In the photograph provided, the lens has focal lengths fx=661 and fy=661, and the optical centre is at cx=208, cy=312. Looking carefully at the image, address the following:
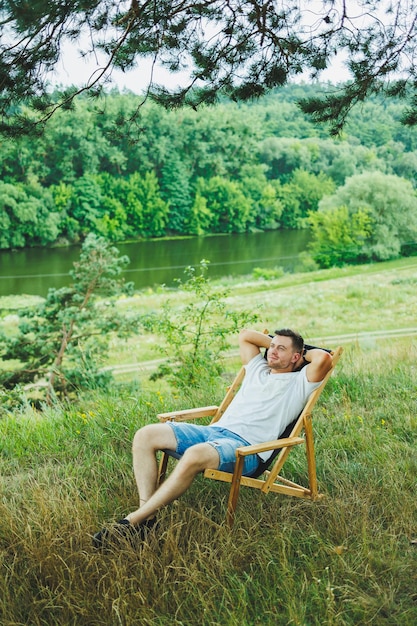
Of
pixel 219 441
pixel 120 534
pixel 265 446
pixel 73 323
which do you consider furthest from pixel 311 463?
pixel 73 323

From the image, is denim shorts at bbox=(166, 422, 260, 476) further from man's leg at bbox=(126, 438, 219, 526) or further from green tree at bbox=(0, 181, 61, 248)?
green tree at bbox=(0, 181, 61, 248)

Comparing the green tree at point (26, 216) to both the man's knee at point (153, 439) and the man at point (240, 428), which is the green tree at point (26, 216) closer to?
the man at point (240, 428)

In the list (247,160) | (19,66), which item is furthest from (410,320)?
(247,160)

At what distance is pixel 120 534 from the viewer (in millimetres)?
2531

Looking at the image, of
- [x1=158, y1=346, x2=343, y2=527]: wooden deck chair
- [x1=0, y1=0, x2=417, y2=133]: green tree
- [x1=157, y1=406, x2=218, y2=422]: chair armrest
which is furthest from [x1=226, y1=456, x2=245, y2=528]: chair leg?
[x1=0, y1=0, x2=417, y2=133]: green tree

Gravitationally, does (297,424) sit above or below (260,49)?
below

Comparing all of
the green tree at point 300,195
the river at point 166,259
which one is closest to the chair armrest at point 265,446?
the river at point 166,259

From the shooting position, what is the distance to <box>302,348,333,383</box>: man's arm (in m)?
3.19

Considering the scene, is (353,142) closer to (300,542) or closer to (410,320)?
(410,320)

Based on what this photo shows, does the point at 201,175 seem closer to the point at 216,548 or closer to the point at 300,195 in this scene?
the point at 300,195

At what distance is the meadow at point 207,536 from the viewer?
2258mm

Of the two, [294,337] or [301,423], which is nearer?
[301,423]

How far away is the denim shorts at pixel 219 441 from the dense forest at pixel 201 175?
109 ft

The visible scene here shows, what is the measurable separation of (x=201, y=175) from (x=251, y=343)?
45580 millimetres
